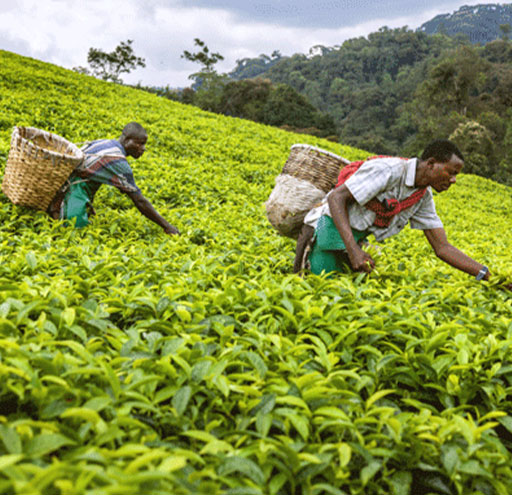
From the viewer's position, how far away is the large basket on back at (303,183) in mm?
3010

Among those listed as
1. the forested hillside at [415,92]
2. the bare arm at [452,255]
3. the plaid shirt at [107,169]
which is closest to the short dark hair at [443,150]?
the bare arm at [452,255]

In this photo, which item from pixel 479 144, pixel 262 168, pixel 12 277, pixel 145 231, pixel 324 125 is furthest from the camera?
pixel 324 125

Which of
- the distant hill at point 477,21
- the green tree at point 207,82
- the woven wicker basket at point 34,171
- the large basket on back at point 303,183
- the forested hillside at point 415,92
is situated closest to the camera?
the large basket on back at point 303,183

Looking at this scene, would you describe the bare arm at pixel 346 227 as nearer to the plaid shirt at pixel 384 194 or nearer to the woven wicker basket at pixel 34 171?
the plaid shirt at pixel 384 194

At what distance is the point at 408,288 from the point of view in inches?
97.4

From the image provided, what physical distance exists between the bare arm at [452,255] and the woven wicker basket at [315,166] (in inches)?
30.4

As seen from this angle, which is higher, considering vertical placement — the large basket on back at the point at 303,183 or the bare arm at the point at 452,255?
the large basket on back at the point at 303,183

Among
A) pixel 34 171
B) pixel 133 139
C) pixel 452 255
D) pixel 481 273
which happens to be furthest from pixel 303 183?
pixel 34 171

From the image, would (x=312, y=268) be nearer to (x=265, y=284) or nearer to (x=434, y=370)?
(x=265, y=284)

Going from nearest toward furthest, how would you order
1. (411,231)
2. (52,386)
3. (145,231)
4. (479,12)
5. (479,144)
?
(52,386) → (145,231) → (411,231) → (479,144) → (479,12)

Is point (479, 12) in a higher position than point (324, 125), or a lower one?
higher

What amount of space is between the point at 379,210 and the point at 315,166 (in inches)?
22.6

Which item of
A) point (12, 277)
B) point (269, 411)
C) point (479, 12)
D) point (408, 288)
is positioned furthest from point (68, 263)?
point (479, 12)

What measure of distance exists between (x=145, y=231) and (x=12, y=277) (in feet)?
5.56
